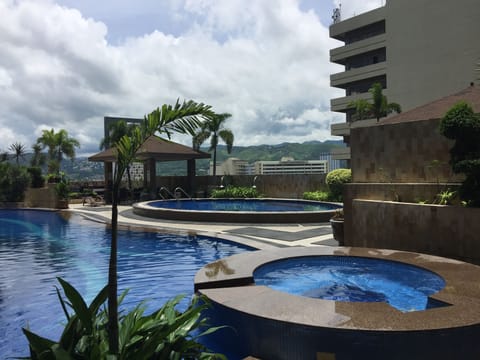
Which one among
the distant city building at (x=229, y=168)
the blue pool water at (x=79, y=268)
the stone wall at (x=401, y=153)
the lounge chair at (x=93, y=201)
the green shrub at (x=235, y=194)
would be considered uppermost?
the distant city building at (x=229, y=168)

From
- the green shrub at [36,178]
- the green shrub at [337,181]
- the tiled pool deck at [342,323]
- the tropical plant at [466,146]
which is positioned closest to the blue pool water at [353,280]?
the tiled pool deck at [342,323]

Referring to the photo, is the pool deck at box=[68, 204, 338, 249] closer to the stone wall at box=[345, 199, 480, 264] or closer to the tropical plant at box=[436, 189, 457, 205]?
the stone wall at box=[345, 199, 480, 264]

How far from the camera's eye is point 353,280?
666 centimetres

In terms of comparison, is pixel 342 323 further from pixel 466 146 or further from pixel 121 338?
pixel 466 146

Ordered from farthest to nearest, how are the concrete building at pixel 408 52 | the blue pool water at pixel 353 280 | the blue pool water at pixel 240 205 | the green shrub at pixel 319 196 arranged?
the concrete building at pixel 408 52 → the green shrub at pixel 319 196 → the blue pool water at pixel 240 205 → the blue pool water at pixel 353 280

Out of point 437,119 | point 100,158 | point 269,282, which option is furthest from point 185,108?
point 100,158

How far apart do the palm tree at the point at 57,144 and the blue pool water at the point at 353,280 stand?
42644 mm

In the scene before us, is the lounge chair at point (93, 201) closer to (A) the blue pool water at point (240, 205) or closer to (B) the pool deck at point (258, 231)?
(A) the blue pool water at point (240, 205)

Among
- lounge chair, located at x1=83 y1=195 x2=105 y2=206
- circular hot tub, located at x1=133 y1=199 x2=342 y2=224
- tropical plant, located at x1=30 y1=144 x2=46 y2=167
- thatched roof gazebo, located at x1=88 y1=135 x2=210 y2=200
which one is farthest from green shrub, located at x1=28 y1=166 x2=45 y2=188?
tropical plant, located at x1=30 y1=144 x2=46 y2=167

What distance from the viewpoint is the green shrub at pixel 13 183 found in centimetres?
2712

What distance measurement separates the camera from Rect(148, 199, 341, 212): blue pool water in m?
20.7

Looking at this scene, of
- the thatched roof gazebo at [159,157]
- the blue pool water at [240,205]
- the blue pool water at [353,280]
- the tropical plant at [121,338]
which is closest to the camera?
the tropical plant at [121,338]

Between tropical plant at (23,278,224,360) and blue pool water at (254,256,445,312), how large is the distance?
3059 mm

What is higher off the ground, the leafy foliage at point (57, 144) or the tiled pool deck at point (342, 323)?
the leafy foliage at point (57, 144)
